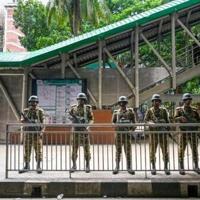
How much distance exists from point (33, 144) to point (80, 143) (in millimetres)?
1008

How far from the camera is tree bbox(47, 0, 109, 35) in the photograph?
83.0 ft

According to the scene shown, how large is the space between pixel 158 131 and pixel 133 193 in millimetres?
1393

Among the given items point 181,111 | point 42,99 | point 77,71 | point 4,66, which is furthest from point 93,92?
point 181,111

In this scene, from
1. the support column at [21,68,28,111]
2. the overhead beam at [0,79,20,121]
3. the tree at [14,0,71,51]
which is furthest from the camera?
the tree at [14,0,71,51]

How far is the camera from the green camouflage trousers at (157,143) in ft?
27.4

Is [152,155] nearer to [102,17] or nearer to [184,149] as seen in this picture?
[184,149]

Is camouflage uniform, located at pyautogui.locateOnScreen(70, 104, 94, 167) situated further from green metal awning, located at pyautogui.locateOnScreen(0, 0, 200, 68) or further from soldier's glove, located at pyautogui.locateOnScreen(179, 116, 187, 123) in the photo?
green metal awning, located at pyautogui.locateOnScreen(0, 0, 200, 68)

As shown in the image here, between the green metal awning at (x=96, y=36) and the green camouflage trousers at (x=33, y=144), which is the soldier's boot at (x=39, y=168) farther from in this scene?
the green metal awning at (x=96, y=36)

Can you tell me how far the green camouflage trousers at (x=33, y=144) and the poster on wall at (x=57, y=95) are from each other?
745cm

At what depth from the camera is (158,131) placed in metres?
8.19

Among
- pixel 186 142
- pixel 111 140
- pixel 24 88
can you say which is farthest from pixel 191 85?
pixel 111 140

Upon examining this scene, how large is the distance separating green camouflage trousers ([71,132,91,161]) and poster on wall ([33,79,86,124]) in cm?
758

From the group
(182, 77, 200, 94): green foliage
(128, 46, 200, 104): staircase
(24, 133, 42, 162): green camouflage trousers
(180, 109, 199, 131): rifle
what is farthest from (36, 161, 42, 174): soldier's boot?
(182, 77, 200, 94): green foliage

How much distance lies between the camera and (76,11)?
25.4 m
